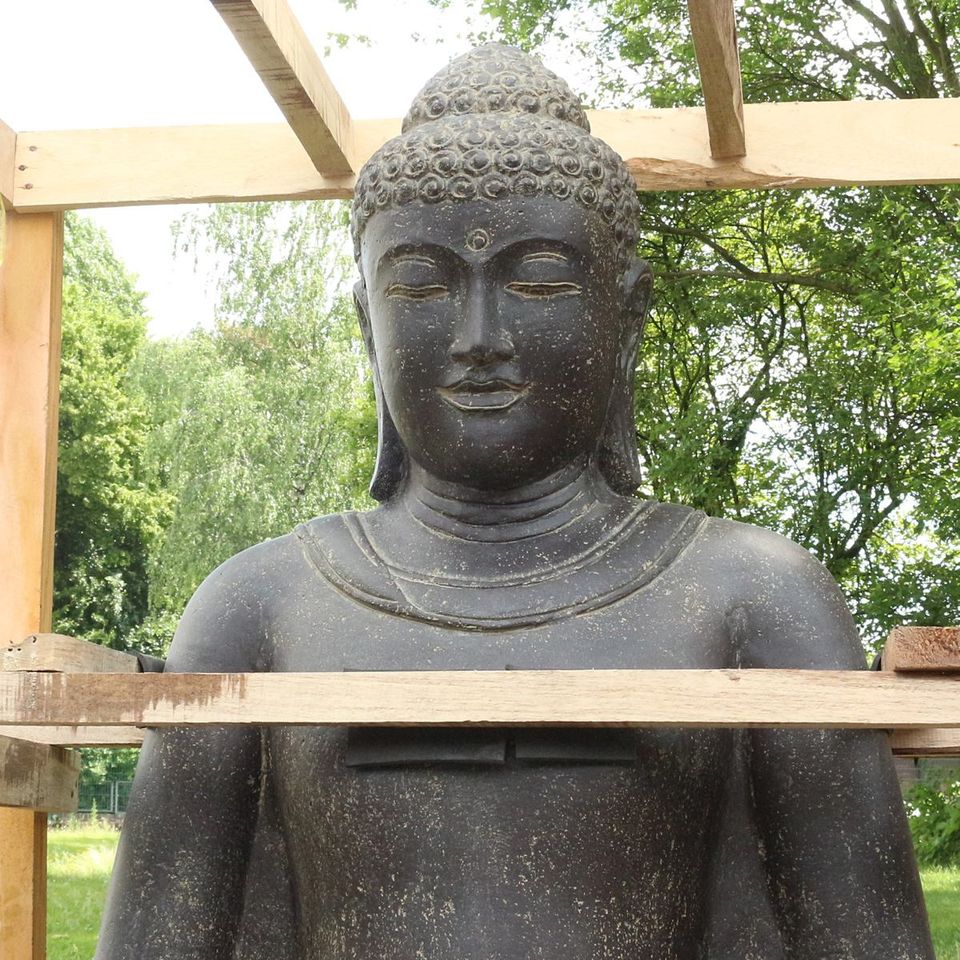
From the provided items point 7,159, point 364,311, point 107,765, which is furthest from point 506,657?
Result: point 107,765

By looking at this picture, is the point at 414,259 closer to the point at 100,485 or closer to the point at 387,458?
the point at 387,458

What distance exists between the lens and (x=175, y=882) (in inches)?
112

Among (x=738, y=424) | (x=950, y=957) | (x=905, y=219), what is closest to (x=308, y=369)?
(x=738, y=424)

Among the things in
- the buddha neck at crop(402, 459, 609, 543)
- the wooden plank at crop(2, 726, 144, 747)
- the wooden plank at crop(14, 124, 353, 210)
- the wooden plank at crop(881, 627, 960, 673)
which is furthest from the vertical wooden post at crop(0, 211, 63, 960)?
the wooden plank at crop(881, 627, 960, 673)

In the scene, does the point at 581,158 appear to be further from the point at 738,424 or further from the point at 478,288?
the point at 738,424

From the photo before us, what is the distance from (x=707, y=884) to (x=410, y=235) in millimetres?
1272

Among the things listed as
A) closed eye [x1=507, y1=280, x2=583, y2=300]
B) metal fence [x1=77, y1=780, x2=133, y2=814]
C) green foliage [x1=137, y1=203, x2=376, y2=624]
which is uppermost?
green foliage [x1=137, y1=203, x2=376, y2=624]

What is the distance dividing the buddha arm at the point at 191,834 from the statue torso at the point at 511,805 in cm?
10

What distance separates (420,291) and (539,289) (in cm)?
22

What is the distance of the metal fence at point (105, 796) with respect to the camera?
20.4 m

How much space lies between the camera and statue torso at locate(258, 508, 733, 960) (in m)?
2.65

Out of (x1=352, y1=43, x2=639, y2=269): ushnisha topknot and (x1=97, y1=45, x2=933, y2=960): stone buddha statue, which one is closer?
(x1=97, y1=45, x2=933, y2=960): stone buddha statue

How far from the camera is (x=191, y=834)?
2871 millimetres

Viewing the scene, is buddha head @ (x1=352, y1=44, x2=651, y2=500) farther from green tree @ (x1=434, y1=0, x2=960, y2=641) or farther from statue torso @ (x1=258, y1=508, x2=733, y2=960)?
green tree @ (x1=434, y1=0, x2=960, y2=641)
